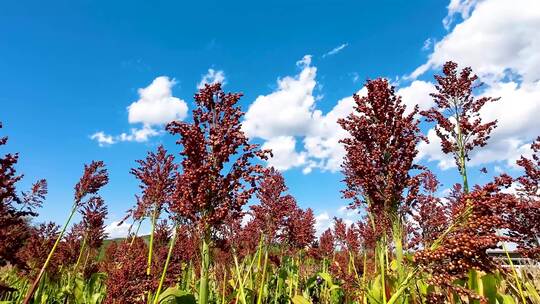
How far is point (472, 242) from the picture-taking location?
2.89m

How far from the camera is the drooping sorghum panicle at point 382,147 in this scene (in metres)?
5.35

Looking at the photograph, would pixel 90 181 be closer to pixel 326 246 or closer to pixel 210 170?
pixel 210 170

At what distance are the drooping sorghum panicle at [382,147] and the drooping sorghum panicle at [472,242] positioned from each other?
1.96 metres

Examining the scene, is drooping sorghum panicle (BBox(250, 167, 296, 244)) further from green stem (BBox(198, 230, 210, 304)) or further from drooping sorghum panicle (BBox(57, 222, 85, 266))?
drooping sorghum panicle (BBox(57, 222, 85, 266))

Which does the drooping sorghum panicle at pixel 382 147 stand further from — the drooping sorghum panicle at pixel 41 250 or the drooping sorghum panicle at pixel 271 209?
the drooping sorghum panicle at pixel 41 250

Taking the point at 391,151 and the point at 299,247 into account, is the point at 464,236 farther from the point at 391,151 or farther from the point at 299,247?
the point at 299,247

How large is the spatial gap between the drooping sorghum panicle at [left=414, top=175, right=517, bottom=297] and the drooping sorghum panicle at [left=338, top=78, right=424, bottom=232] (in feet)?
6.44

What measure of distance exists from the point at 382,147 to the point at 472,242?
2825mm

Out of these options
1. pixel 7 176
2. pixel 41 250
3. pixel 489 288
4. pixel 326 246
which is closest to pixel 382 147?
pixel 489 288

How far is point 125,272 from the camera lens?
178 inches

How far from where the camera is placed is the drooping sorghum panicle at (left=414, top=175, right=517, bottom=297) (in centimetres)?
294

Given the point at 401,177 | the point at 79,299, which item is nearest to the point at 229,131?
the point at 401,177

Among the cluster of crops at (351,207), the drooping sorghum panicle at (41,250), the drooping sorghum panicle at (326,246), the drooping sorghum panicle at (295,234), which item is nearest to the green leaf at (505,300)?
the cluster of crops at (351,207)

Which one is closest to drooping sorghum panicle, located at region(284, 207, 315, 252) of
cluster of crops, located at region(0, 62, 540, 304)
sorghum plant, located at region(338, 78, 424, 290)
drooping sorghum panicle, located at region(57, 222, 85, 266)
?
cluster of crops, located at region(0, 62, 540, 304)
